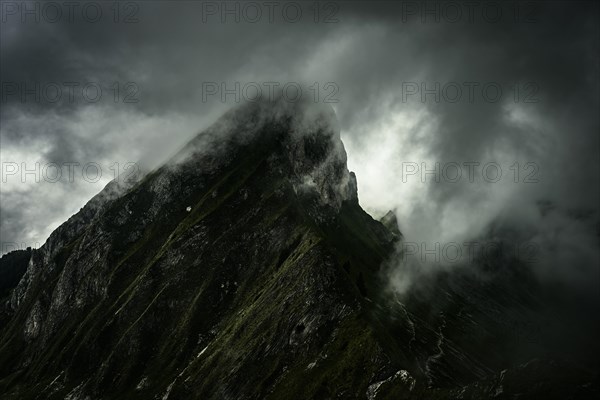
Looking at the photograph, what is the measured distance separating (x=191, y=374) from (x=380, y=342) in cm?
7940

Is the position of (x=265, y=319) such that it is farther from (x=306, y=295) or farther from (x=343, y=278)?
(x=343, y=278)

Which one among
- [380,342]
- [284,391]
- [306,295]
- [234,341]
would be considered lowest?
[284,391]

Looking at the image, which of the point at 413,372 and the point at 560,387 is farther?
the point at 413,372

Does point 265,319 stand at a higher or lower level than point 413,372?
higher

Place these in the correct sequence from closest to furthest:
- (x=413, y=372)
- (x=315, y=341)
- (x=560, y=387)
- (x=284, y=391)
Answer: (x=560, y=387) < (x=413, y=372) < (x=284, y=391) < (x=315, y=341)

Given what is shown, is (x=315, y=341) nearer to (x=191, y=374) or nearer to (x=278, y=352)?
(x=278, y=352)

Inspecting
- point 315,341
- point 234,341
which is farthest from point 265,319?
point 315,341

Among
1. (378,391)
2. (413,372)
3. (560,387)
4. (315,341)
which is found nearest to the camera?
(560,387)

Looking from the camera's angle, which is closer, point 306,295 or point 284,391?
point 284,391

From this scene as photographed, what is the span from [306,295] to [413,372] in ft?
181

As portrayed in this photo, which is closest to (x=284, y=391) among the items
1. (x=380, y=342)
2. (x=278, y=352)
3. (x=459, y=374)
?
(x=278, y=352)

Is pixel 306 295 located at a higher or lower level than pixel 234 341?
higher

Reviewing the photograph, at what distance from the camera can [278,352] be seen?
17588 cm

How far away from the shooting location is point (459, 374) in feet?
587
